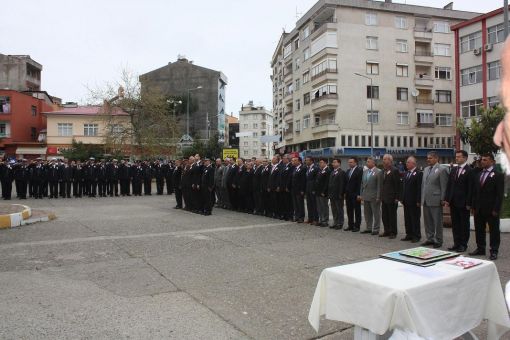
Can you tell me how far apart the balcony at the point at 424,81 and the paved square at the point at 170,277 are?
4315 cm

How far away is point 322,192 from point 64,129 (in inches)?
1941

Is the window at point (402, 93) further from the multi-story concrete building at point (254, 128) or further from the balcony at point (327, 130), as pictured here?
the multi-story concrete building at point (254, 128)

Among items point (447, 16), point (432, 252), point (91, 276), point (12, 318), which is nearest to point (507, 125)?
point (432, 252)

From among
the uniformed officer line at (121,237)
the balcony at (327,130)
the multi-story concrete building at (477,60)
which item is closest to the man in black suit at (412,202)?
the uniformed officer line at (121,237)

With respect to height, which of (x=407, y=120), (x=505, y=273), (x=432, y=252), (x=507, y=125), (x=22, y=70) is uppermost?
(x=22, y=70)

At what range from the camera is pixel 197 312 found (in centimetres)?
509

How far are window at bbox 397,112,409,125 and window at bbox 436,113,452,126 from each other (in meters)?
4.03

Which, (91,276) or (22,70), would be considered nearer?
(91,276)

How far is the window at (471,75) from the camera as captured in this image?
126ft

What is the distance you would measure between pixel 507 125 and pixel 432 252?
3146mm

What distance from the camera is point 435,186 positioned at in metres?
9.76

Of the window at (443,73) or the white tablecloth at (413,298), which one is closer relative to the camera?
the white tablecloth at (413,298)

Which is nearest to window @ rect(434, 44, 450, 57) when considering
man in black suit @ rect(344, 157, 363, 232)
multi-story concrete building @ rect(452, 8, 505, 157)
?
multi-story concrete building @ rect(452, 8, 505, 157)

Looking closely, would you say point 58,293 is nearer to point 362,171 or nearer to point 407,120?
point 362,171
